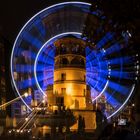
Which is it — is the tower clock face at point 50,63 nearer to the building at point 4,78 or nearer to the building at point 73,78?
the building at point 73,78

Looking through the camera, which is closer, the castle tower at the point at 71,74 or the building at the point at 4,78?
the castle tower at the point at 71,74

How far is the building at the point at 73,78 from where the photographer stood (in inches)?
2852

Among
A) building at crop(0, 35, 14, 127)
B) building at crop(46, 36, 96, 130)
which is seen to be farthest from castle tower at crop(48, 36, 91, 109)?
building at crop(0, 35, 14, 127)

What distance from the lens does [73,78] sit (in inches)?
2889

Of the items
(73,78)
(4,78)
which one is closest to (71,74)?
(73,78)

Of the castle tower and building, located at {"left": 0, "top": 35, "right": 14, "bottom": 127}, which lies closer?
the castle tower

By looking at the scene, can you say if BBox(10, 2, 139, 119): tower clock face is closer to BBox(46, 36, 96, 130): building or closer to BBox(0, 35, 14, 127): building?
BBox(46, 36, 96, 130): building

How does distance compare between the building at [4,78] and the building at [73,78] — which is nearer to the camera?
the building at [73,78]

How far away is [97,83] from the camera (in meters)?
62.9

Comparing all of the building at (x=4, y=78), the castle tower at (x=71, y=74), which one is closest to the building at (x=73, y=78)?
the castle tower at (x=71, y=74)

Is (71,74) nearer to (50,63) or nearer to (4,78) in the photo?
(50,63)

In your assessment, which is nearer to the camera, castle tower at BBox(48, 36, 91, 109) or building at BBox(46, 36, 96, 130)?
building at BBox(46, 36, 96, 130)

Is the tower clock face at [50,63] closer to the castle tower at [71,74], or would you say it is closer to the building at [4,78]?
the castle tower at [71,74]

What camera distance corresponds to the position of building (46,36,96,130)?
72.4 metres
